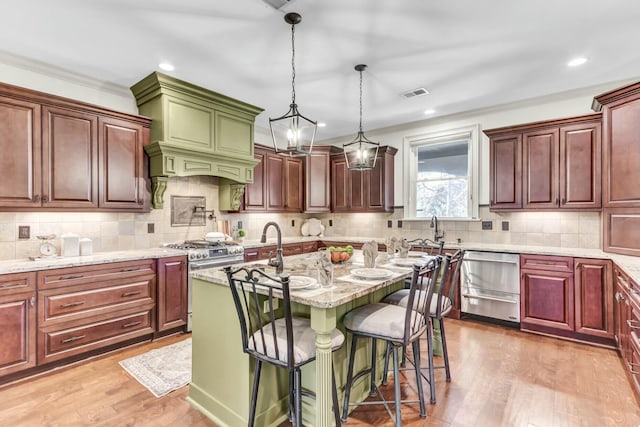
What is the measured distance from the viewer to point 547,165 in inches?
145

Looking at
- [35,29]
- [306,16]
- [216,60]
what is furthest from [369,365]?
[35,29]

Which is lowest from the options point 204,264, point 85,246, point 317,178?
point 204,264

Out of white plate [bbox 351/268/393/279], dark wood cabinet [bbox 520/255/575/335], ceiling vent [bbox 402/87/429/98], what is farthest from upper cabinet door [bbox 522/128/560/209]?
white plate [bbox 351/268/393/279]

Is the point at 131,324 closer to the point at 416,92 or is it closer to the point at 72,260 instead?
the point at 72,260

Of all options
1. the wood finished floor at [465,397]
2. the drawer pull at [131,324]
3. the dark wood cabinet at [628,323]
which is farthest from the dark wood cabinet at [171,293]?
→ the dark wood cabinet at [628,323]

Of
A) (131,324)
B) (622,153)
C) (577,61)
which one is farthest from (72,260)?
(622,153)

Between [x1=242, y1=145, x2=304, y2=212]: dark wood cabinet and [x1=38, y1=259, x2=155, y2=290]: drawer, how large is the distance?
5.87ft

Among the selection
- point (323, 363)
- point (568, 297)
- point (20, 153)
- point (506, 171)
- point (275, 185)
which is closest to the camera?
point (323, 363)

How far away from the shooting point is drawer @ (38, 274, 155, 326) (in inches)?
105

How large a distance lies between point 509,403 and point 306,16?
10.3 feet

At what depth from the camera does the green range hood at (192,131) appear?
11.5 feet

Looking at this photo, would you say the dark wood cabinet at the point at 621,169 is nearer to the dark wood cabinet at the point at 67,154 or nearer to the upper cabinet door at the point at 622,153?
the upper cabinet door at the point at 622,153

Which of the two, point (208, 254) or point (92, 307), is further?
point (208, 254)

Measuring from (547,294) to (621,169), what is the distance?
1416 millimetres
